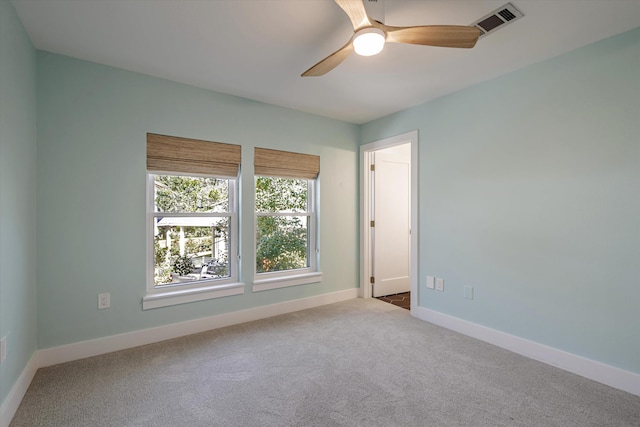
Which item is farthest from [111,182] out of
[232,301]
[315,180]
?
[315,180]

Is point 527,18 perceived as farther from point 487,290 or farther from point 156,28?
point 156,28

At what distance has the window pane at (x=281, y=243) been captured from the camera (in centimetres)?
361

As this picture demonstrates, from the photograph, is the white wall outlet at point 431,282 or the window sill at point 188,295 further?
the white wall outlet at point 431,282

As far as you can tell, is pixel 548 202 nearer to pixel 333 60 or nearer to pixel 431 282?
pixel 431 282

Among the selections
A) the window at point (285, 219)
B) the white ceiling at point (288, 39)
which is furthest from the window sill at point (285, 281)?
the white ceiling at point (288, 39)

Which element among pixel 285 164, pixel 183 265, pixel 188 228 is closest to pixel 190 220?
pixel 188 228

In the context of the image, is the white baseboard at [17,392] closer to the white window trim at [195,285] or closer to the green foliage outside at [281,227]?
the white window trim at [195,285]

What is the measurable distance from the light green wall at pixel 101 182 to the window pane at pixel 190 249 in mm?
194

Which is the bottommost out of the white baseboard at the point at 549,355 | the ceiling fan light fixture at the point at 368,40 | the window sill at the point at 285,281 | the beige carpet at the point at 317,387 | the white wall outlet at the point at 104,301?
the beige carpet at the point at 317,387

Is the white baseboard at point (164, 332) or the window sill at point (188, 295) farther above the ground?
the window sill at point (188, 295)

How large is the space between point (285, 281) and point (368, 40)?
2735mm

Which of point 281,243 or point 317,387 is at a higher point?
point 281,243

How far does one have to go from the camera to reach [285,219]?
382 cm

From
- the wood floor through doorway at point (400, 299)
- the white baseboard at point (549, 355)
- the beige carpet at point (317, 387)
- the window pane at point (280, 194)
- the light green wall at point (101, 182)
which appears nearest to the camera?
the beige carpet at point (317, 387)
